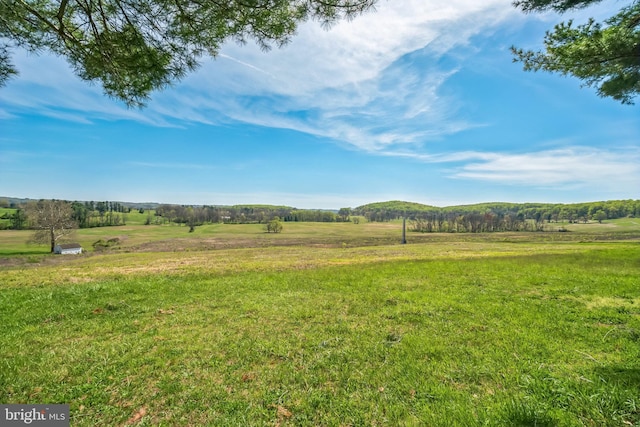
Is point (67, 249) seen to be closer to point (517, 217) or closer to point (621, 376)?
point (621, 376)

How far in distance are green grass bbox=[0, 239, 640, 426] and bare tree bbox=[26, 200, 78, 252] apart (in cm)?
5158

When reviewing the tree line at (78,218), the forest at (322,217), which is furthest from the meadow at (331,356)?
the forest at (322,217)

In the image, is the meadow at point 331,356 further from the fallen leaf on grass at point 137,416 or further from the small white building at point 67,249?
the small white building at point 67,249

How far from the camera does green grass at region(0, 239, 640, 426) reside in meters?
3.56

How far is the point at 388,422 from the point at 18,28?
878cm

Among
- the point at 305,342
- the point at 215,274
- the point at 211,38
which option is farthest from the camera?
the point at 215,274

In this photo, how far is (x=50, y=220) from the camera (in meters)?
46.2

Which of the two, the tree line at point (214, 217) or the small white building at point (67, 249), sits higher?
the tree line at point (214, 217)

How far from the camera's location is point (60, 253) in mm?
47500

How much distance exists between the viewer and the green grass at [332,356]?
3.56 meters

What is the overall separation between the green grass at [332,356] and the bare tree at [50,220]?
2031 inches

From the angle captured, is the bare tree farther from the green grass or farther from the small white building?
the green grass

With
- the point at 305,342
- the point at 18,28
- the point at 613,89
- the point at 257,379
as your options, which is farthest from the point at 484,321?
the point at 18,28

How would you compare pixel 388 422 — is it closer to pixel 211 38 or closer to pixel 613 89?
pixel 211 38
